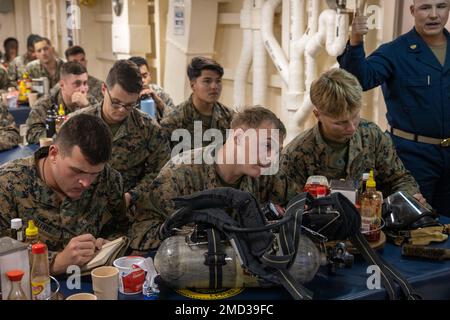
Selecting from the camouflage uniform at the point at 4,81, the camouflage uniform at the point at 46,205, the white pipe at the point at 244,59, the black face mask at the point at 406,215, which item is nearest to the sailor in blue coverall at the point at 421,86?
the black face mask at the point at 406,215

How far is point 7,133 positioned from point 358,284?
106 inches

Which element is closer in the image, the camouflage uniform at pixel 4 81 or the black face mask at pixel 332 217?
the black face mask at pixel 332 217

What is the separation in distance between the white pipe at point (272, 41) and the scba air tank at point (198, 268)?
2835mm

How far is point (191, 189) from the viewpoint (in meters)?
2.08

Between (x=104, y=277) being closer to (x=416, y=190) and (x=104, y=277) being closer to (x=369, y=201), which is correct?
(x=369, y=201)

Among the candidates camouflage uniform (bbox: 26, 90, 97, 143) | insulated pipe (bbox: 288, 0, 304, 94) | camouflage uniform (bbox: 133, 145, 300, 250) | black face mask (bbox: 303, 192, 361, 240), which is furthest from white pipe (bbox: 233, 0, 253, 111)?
black face mask (bbox: 303, 192, 361, 240)

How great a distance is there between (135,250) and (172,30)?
437cm

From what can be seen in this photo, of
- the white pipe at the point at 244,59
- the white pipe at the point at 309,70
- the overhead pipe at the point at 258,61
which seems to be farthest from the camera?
the white pipe at the point at 244,59

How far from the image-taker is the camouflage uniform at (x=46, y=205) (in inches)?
73.5

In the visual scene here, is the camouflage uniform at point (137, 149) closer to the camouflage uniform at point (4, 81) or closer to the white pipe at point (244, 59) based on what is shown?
the white pipe at point (244, 59)

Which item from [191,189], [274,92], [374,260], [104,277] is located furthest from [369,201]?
[274,92]

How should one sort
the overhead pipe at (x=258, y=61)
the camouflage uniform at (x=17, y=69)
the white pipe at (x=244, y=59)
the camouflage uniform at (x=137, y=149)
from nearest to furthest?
the camouflage uniform at (x=137, y=149) < the overhead pipe at (x=258, y=61) < the white pipe at (x=244, y=59) < the camouflage uniform at (x=17, y=69)

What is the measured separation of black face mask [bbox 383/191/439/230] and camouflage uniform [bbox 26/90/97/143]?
2.45 m

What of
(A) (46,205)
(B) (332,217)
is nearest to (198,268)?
(B) (332,217)
